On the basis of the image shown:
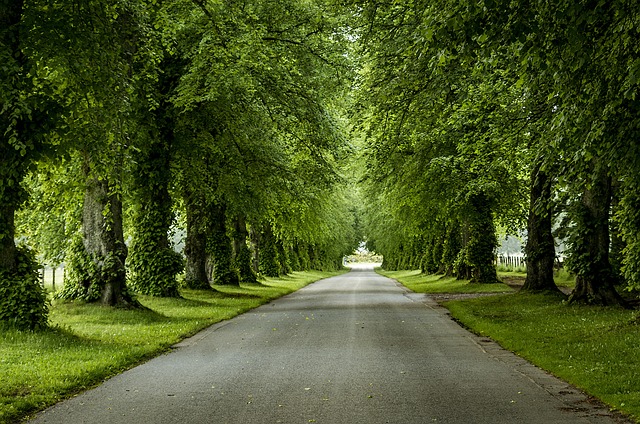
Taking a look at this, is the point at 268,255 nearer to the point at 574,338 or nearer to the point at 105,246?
the point at 105,246

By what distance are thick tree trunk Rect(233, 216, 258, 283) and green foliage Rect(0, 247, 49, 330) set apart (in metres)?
26.4

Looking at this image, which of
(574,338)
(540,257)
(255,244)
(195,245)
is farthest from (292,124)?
(255,244)

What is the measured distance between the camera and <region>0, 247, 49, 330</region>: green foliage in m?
13.2

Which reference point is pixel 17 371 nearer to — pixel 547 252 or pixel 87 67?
pixel 87 67

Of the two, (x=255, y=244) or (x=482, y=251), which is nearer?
(x=482, y=251)

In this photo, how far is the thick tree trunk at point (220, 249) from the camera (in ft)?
118

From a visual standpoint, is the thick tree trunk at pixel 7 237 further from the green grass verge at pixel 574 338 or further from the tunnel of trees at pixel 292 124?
the green grass verge at pixel 574 338

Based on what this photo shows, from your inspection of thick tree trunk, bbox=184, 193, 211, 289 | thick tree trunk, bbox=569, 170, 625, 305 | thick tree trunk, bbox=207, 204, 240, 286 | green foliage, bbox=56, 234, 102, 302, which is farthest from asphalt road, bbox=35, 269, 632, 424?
thick tree trunk, bbox=207, 204, 240, 286

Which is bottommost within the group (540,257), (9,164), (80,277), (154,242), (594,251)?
(80,277)

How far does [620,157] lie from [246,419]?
6269 millimetres

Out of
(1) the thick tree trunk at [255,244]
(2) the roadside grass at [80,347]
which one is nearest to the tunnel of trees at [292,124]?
(2) the roadside grass at [80,347]

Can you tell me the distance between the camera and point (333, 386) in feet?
30.1

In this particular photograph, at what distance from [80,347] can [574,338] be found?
9547 millimetres

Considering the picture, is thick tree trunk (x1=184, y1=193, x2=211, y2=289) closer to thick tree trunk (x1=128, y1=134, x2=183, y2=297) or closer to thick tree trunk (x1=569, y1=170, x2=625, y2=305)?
thick tree trunk (x1=128, y1=134, x2=183, y2=297)
